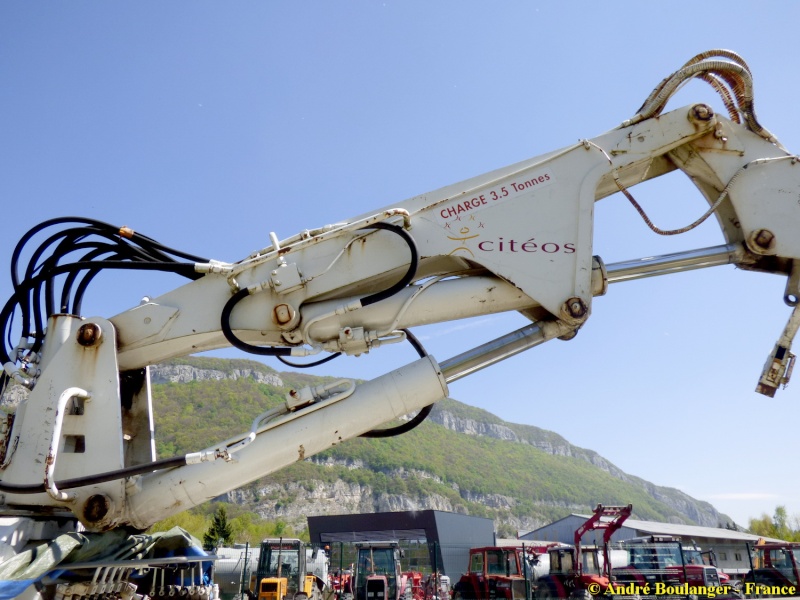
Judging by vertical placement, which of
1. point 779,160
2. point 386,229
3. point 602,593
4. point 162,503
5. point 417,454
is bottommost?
point 602,593

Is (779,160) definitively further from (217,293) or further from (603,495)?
(603,495)

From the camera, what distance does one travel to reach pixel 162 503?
4.73 meters

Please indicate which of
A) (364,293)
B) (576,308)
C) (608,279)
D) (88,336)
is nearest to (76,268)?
(88,336)

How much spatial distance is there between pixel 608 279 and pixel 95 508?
421cm

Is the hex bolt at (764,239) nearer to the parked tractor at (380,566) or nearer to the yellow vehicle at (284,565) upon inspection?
the parked tractor at (380,566)

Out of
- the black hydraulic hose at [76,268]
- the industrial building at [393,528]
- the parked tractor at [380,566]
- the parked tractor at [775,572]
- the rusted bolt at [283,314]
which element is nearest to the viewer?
the rusted bolt at [283,314]

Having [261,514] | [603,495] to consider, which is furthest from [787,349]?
[603,495]

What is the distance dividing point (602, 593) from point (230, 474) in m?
10.8

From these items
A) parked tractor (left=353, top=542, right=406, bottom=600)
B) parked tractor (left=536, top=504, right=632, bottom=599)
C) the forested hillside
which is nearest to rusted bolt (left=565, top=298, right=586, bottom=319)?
parked tractor (left=536, top=504, right=632, bottom=599)

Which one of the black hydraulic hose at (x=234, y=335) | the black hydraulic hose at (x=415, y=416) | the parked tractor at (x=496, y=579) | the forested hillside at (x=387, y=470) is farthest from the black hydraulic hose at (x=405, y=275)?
the forested hillside at (x=387, y=470)

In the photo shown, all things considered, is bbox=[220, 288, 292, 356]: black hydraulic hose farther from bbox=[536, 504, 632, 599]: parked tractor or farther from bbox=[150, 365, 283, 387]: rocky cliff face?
bbox=[150, 365, 283, 387]: rocky cliff face

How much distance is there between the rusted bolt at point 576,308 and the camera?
16.6ft

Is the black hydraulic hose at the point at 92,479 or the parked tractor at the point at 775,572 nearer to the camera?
the black hydraulic hose at the point at 92,479

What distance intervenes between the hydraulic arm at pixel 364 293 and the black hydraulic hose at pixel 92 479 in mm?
78
